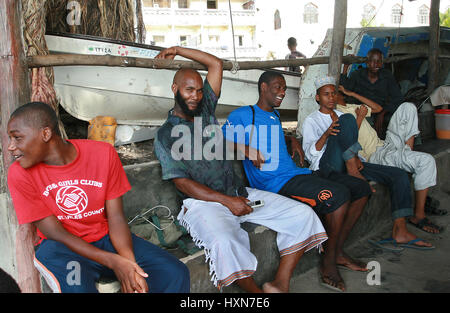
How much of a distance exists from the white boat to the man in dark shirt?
2020 millimetres

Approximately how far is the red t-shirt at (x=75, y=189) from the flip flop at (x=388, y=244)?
95.4 inches

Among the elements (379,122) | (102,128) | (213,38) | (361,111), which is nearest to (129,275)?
(361,111)

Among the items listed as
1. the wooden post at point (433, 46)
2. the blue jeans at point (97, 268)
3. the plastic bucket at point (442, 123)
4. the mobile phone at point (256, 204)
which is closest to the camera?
the blue jeans at point (97, 268)

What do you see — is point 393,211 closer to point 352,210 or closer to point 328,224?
point 352,210

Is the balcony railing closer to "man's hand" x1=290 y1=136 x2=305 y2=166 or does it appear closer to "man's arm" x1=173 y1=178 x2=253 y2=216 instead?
"man's hand" x1=290 y1=136 x2=305 y2=166

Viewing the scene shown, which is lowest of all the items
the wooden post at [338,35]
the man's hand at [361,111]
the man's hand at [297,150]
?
the man's hand at [297,150]

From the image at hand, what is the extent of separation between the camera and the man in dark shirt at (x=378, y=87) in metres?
4.84

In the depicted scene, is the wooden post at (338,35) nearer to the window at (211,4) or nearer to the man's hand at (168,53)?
the man's hand at (168,53)

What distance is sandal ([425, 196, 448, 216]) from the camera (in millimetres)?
4281

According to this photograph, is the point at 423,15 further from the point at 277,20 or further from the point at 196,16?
the point at 196,16

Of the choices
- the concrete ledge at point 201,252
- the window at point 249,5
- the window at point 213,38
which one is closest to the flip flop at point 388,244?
the concrete ledge at point 201,252

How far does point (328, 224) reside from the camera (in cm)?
296
